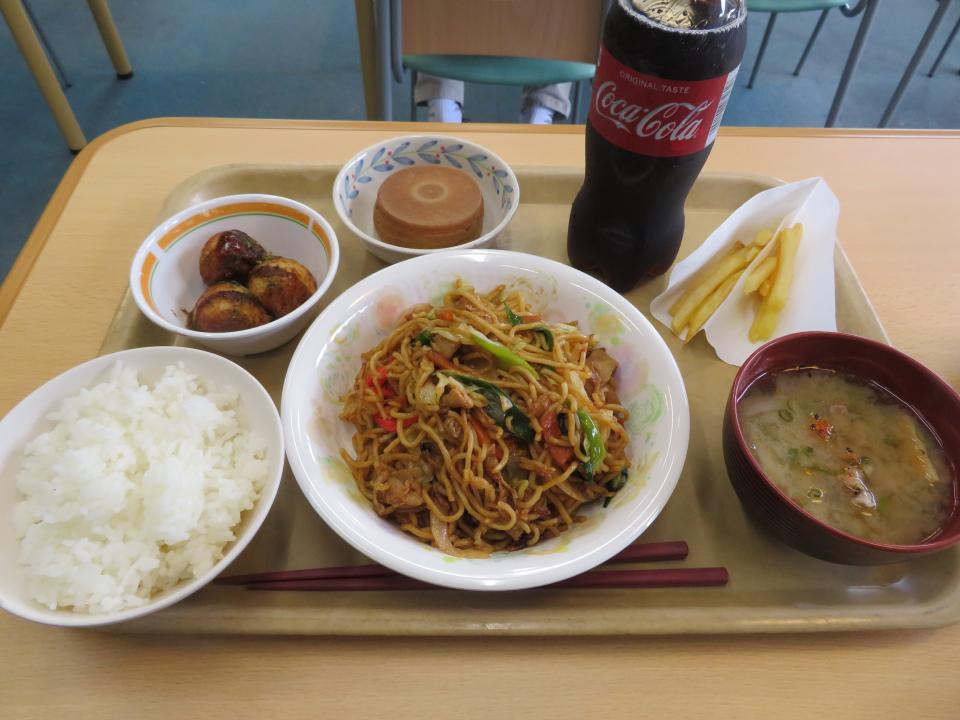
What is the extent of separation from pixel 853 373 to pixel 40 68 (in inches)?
163

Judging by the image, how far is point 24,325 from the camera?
149cm

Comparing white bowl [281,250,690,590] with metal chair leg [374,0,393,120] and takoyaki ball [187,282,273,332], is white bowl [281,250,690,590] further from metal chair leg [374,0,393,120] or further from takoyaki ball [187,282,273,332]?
metal chair leg [374,0,393,120]

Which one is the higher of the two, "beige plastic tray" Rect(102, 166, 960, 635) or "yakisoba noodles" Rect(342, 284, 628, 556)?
"yakisoba noodles" Rect(342, 284, 628, 556)

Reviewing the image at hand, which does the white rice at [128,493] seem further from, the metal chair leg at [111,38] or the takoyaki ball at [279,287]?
the metal chair leg at [111,38]

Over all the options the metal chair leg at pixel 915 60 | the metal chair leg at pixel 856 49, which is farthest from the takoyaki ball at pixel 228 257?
the metal chair leg at pixel 915 60

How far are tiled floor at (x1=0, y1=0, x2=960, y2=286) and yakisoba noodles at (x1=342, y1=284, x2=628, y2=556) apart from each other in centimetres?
312

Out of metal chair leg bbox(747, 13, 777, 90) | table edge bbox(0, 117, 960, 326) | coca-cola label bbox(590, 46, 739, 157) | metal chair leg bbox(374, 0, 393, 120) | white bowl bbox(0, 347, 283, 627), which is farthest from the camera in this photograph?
metal chair leg bbox(747, 13, 777, 90)

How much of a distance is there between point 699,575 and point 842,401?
18.1 inches

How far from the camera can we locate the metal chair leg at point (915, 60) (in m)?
3.39

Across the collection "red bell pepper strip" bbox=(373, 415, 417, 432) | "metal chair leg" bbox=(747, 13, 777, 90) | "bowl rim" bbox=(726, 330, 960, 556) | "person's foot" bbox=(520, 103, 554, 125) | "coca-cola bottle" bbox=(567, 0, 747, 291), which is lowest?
"metal chair leg" bbox=(747, 13, 777, 90)

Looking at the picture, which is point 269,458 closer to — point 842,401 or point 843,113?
point 842,401

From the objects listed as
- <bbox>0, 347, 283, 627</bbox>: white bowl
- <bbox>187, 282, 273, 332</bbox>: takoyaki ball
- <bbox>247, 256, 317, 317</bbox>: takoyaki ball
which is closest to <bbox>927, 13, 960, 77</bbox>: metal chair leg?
<bbox>247, 256, 317, 317</bbox>: takoyaki ball

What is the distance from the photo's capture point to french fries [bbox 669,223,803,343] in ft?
4.83

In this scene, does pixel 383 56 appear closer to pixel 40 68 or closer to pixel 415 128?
pixel 415 128
